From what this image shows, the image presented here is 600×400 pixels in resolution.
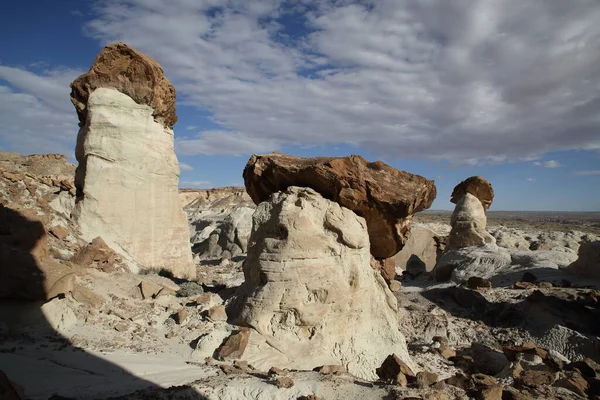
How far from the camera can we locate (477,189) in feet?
57.9

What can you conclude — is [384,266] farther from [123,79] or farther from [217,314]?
[123,79]

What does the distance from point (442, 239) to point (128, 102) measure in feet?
58.8

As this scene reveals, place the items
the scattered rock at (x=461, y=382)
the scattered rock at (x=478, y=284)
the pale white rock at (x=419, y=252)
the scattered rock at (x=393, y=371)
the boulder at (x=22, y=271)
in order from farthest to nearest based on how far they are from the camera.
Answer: the pale white rock at (x=419, y=252)
the scattered rock at (x=478, y=284)
the boulder at (x=22, y=271)
the scattered rock at (x=393, y=371)
the scattered rock at (x=461, y=382)

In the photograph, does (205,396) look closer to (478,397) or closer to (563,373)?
(478,397)

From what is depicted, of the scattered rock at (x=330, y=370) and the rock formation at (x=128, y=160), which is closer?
the scattered rock at (x=330, y=370)

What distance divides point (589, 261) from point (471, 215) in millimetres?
5811

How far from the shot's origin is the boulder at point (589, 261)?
11.2 m

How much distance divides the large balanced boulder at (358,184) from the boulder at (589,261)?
6.73 m

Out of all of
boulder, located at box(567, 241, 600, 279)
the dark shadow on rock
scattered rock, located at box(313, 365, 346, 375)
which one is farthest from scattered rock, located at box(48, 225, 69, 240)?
boulder, located at box(567, 241, 600, 279)

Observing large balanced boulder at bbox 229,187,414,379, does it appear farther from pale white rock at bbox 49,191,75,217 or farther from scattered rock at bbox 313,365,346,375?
pale white rock at bbox 49,191,75,217

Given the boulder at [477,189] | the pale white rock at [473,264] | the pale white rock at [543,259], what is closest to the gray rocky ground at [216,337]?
the pale white rock at [543,259]

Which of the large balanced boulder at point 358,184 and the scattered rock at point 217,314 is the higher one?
the large balanced boulder at point 358,184

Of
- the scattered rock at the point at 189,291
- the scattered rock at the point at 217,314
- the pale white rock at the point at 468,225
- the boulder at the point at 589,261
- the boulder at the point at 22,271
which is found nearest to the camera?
the boulder at the point at 22,271

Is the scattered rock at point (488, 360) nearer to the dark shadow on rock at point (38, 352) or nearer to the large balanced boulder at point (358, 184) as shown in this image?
the large balanced boulder at point (358, 184)
